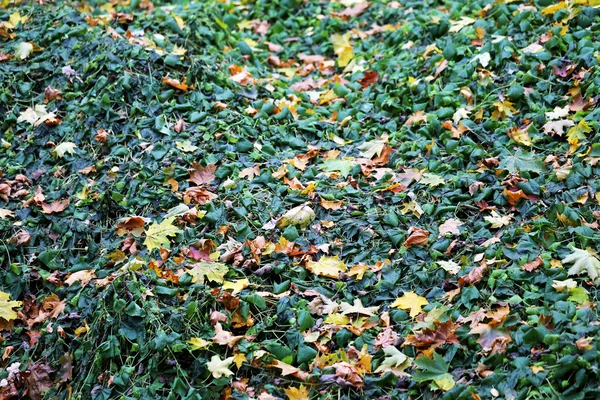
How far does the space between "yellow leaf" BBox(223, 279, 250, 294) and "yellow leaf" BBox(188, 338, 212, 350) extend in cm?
31

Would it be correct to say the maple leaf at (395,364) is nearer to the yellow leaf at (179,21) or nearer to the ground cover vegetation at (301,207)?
the ground cover vegetation at (301,207)

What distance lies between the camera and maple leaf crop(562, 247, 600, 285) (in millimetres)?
3089

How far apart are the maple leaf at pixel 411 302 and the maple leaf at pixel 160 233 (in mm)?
1262

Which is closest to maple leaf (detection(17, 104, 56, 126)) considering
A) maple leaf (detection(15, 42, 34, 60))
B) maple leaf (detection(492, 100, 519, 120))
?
maple leaf (detection(15, 42, 34, 60))

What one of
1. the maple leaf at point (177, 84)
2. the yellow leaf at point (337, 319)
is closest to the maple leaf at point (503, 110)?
the yellow leaf at point (337, 319)

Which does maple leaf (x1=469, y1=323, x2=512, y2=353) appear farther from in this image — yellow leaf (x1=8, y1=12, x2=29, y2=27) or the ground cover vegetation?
yellow leaf (x1=8, y1=12, x2=29, y2=27)

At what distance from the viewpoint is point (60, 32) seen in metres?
4.93

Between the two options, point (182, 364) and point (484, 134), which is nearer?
point (182, 364)

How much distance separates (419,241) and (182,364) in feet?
4.46

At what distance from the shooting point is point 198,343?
3104 mm

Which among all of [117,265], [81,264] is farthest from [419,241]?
[81,264]

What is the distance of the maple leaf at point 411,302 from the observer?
321cm

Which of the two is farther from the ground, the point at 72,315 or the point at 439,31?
the point at 439,31

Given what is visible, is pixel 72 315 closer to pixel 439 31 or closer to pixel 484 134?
pixel 484 134
